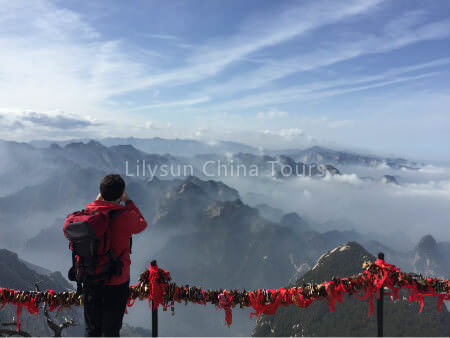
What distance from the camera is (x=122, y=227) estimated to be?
5.00 m

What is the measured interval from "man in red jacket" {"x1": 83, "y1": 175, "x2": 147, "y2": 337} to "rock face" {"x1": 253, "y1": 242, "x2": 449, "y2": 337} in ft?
154

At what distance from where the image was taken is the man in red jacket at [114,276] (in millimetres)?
5008

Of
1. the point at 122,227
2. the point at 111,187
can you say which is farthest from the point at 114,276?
the point at 111,187

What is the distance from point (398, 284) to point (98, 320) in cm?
632

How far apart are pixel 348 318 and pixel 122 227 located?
96373 mm

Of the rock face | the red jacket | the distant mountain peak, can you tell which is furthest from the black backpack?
the distant mountain peak

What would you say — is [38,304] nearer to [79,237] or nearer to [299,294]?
[79,237]

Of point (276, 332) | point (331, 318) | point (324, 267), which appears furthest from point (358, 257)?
point (276, 332)

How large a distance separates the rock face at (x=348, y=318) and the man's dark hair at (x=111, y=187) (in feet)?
157

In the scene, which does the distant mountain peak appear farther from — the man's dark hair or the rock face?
the man's dark hair

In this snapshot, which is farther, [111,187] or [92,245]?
[111,187]

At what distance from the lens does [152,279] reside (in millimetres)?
6270

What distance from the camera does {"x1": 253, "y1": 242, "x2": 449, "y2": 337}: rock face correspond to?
228 ft

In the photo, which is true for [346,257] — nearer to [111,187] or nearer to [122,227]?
[122,227]
